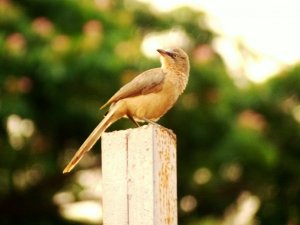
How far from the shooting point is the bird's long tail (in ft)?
10.9

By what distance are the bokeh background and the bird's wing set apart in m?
5.56

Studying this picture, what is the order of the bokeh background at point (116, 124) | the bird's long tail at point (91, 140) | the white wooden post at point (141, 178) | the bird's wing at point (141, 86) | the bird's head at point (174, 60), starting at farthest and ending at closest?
1. the bokeh background at point (116, 124)
2. the bird's head at point (174, 60)
3. the bird's wing at point (141, 86)
4. the bird's long tail at point (91, 140)
5. the white wooden post at point (141, 178)

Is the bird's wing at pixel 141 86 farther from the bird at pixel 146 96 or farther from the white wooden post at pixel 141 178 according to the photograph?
the white wooden post at pixel 141 178

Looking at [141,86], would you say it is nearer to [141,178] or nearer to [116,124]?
[141,178]

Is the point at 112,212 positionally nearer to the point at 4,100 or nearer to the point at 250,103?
the point at 4,100

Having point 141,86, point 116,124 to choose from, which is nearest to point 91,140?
point 141,86

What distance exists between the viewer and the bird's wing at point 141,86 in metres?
4.06

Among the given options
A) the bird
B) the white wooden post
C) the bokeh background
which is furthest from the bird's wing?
the bokeh background

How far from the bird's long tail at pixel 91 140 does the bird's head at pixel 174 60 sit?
0.59m

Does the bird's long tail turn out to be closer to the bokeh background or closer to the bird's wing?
the bird's wing

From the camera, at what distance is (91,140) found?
3510mm

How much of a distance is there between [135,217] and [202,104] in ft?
26.9

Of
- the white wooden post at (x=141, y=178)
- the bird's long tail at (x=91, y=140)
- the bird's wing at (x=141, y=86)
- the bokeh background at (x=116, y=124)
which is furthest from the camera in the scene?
the bokeh background at (x=116, y=124)

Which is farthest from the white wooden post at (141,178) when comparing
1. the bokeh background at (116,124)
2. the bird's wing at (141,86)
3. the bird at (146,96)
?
the bokeh background at (116,124)
